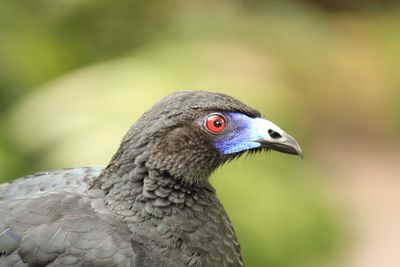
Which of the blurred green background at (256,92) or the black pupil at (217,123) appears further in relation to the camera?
the blurred green background at (256,92)

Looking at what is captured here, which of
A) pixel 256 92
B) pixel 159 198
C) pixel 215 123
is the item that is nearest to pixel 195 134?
pixel 215 123

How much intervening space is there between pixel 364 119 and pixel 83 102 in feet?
12.6

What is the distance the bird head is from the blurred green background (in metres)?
1.90

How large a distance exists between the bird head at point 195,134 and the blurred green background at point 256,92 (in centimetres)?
190

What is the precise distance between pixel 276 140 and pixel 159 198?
492 millimetres

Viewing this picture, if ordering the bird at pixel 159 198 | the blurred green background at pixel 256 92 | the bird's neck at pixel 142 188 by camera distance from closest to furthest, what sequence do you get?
the bird at pixel 159 198
the bird's neck at pixel 142 188
the blurred green background at pixel 256 92

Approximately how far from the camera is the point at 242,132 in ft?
10.7

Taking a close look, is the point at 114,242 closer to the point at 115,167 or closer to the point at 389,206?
the point at 115,167

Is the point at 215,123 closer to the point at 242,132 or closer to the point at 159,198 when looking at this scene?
the point at 242,132

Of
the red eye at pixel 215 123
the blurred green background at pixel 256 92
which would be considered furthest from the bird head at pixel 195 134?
the blurred green background at pixel 256 92

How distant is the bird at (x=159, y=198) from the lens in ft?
10.00

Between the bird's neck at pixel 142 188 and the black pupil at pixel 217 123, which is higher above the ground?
the black pupil at pixel 217 123

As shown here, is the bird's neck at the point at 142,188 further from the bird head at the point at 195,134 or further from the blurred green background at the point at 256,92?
the blurred green background at the point at 256,92

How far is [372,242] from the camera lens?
7051 millimetres
